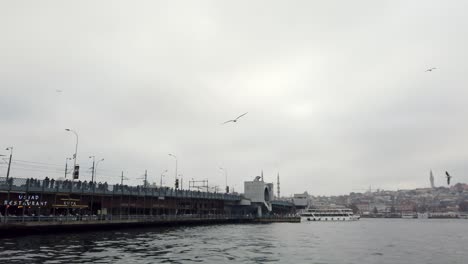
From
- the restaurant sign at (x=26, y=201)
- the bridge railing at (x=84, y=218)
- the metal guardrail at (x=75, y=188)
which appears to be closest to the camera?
the bridge railing at (x=84, y=218)

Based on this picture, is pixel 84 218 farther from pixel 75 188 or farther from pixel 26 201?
pixel 26 201

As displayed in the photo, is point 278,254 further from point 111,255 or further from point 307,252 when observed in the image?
point 111,255

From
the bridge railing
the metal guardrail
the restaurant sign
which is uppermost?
the metal guardrail

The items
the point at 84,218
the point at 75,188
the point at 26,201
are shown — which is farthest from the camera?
the point at 75,188

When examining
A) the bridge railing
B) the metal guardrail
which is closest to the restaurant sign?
the metal guardrail

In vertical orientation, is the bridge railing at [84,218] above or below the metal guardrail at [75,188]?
below

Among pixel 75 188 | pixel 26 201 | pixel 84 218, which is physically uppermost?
pixel 75 188

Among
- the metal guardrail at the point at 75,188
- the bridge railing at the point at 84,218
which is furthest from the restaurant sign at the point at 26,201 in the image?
the bridge railing at the point at 84,218

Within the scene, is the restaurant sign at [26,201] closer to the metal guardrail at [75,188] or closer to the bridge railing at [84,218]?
the metal guardrail at [75,188]

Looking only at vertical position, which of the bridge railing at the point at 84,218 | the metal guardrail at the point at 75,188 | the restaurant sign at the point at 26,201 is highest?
the metal guardrail at the point at 75,188

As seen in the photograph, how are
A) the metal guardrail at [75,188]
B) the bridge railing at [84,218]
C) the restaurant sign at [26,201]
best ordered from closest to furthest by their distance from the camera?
the bridge railing at [84,218] < the metal guardrail at [75,188] < the restaurant sign at [26,201]

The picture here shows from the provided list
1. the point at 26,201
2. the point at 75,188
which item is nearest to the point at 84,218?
the point at 75,188

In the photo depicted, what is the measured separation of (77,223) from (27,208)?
15556 mm

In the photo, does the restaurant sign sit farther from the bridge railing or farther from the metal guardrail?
the bridge railing
